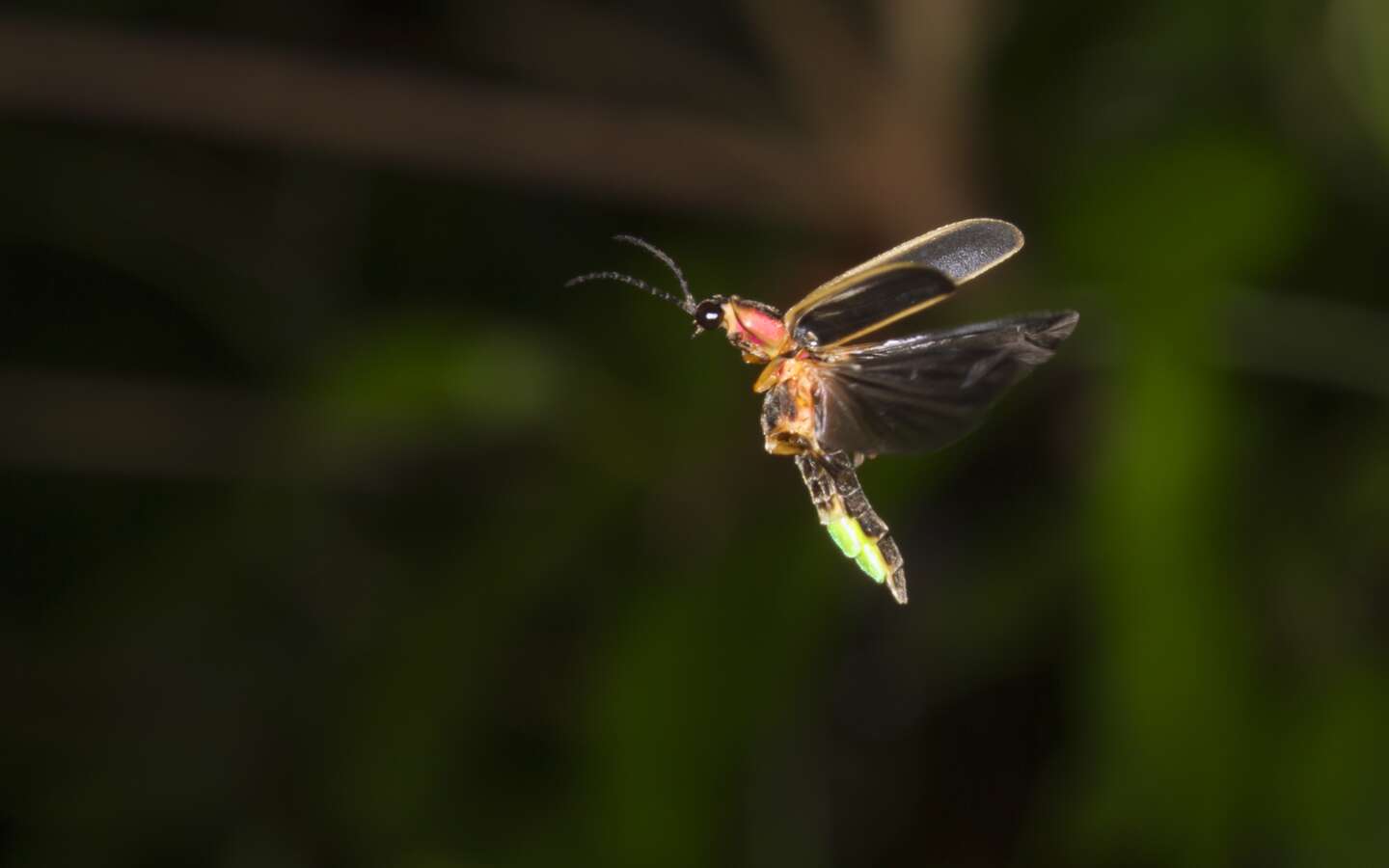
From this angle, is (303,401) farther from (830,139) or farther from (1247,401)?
(1247,401)

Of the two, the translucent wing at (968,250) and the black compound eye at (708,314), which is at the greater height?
the translucent wing at (968,250)

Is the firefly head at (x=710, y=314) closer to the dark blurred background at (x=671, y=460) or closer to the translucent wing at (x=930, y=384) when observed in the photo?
the translucent wing at (x=930, y=384)

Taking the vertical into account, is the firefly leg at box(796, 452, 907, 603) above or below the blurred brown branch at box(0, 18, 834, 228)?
below

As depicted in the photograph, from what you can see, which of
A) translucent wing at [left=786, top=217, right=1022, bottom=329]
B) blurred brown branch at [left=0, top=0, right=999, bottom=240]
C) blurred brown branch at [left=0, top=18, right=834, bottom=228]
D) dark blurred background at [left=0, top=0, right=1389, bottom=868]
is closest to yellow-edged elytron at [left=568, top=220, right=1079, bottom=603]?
translucent wing at [left=786, top=217, right=1022, bottom=329]

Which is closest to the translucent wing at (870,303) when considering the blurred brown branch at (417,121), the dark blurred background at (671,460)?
the dark blurred background at (671,460)

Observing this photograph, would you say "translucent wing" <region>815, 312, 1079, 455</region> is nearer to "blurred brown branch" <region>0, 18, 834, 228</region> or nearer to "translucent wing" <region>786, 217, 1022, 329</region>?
"translucent wing" <region>786, 217, 1022, 329</region>

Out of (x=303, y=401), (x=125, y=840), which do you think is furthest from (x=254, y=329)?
(x=125, y=840)
